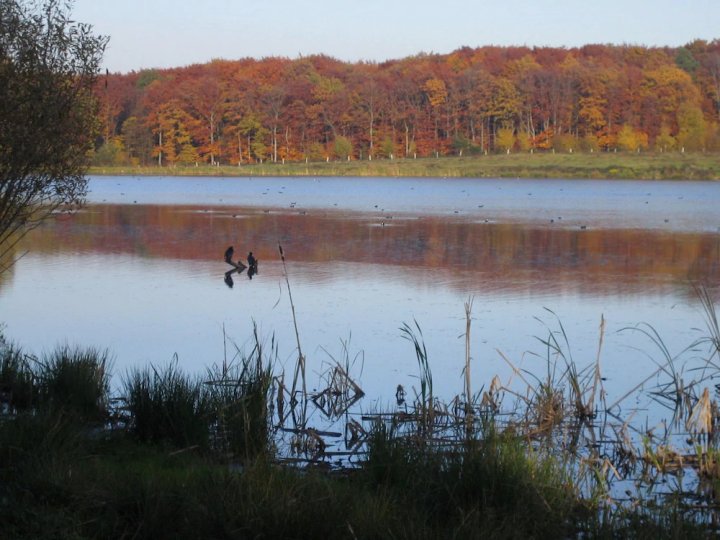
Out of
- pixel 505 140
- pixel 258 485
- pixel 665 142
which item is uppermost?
pixel 505 140

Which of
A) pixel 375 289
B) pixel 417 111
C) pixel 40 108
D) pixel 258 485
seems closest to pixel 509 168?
pixel 417 111

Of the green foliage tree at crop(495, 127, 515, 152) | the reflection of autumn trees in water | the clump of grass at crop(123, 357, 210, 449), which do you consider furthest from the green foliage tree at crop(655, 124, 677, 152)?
the clump of grass at crop(123, 357, 210, 449)

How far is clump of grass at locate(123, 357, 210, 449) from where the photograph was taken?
6270mm

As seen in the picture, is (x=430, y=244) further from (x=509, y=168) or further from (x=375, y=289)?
(x=509, y=168)

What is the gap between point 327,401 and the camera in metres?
8.31

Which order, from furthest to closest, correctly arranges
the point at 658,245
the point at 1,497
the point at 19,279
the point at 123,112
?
the point at 123,112
the point at 658,245
the point at 19,279
the point at 1,497

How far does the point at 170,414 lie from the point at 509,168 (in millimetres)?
73739

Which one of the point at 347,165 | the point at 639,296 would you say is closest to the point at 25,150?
the point at 639,296

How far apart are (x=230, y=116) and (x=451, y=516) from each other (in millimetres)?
94482

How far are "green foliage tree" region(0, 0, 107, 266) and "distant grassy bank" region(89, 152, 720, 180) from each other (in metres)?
64.9

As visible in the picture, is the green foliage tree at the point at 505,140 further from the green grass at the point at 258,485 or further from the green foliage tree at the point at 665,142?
the green grass at the point at 258,485

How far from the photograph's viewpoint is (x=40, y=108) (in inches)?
349

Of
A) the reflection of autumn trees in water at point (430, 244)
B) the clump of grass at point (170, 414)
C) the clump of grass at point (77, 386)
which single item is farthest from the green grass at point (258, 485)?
the reflection of autumn trees in water at point (430, 244)

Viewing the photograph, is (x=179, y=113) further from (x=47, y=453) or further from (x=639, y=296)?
(x=47, y=453)
